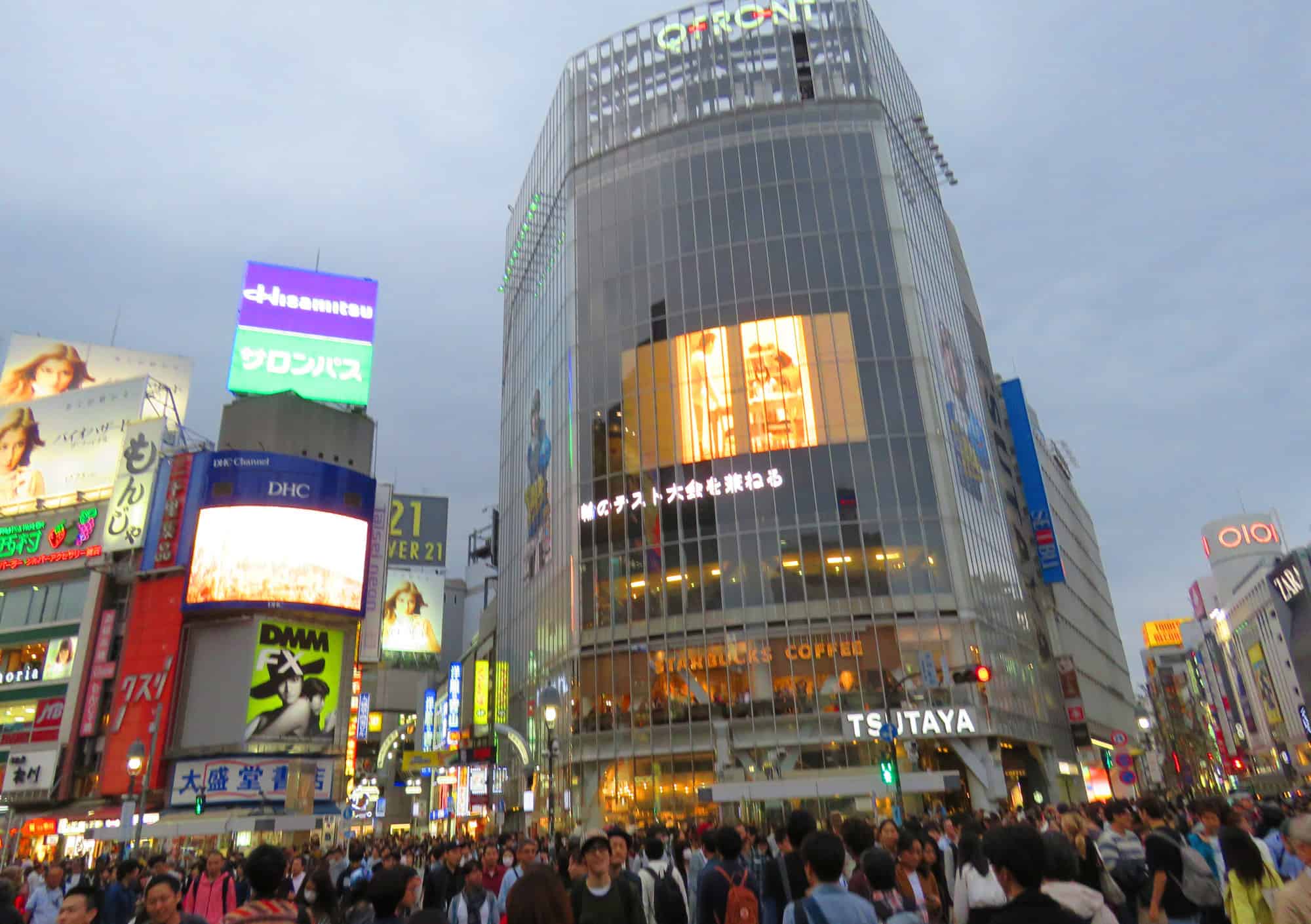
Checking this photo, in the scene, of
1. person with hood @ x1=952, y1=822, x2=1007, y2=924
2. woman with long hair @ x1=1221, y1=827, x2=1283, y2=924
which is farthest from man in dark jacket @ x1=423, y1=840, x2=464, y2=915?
woman with long hair @ x1=1221, y1=827, x2=1283, y2=924

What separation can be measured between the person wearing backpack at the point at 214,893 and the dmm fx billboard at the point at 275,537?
1505 inches

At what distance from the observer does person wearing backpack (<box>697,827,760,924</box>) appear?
7664 millimetres

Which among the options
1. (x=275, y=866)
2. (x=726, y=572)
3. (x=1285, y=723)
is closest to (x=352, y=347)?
(x=726, y=572)

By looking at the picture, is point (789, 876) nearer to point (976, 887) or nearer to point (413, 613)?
point (976, 887)

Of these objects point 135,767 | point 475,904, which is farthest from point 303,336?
point 475,904

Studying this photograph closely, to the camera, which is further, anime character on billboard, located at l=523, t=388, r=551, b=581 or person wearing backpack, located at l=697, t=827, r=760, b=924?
anime character on billboard, located at l=523, t=388, r=551, b=581

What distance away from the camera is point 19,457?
57188 millimetres

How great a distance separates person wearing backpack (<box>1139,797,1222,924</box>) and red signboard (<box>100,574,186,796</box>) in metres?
47.8

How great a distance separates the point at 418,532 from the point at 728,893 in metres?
91.4

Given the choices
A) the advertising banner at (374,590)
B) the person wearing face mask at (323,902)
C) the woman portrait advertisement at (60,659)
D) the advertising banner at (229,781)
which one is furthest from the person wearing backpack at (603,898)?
the woman portrait advertisement at (60,659)

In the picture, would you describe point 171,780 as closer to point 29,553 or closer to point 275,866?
point 29,553

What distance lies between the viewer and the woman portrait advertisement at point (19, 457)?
2217 inches

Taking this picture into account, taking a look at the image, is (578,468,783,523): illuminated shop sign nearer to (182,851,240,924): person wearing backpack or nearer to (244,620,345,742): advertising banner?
(244,620,345,742): advertising banner

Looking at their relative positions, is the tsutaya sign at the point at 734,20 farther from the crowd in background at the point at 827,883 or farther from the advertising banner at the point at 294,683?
the crowd in background at the point at 827,883
